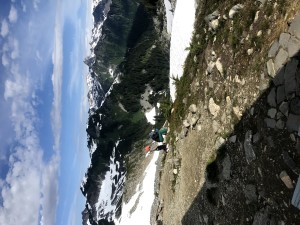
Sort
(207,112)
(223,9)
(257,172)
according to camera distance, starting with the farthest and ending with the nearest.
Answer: (207,112), (223,9), (257,172)

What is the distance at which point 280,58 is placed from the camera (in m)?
9.41

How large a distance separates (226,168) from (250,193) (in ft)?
6.27

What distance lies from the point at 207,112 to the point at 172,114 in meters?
6.63

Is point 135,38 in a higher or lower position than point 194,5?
higher

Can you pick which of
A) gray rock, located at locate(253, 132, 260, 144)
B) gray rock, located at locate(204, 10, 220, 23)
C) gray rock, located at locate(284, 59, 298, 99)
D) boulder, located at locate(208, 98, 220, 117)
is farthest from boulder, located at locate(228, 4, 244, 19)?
gray rock, located at locate(253, 132, 260, 144)

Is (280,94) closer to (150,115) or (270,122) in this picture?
(270,122)

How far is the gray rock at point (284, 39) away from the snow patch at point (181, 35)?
944cm

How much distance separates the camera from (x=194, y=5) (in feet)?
65.8

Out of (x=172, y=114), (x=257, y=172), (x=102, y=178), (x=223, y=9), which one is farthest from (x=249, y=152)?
(x=102, y=178)

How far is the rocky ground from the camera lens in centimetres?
903

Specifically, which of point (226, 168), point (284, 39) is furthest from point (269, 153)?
point (226, 168)

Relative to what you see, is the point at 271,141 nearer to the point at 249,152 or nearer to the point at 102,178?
the point at 249,152

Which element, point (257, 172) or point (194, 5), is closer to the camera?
point (257, 172)

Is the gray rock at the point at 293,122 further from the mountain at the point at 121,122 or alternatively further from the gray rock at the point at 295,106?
the mountain at the point at 121,122
